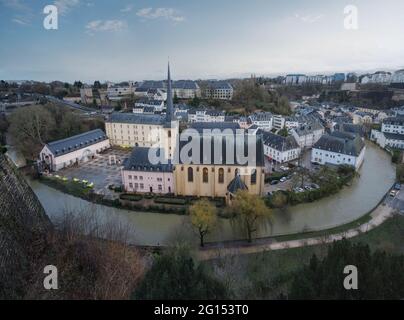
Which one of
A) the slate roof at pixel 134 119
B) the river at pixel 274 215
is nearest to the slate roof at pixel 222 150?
the river at pixel 274 215

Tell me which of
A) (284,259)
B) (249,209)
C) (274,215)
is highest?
(249,209)

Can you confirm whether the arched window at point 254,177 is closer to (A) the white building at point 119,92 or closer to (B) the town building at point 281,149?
(B) the town building at point 281,149

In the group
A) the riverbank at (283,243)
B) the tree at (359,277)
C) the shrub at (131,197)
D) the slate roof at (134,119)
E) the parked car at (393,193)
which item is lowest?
the riverbank at (283,243)

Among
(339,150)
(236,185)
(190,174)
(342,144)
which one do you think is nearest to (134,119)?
(190,174)

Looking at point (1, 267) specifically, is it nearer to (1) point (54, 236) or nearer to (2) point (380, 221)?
(1) point (54, 236)

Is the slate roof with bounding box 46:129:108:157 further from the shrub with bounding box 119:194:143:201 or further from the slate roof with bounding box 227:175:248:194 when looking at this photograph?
the slate roof with bounding box 227:175:248:194

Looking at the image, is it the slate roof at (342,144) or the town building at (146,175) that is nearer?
the town building at (146,175)

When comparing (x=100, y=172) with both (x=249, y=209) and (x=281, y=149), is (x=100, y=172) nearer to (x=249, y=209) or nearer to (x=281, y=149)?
(x=249, y=209)
